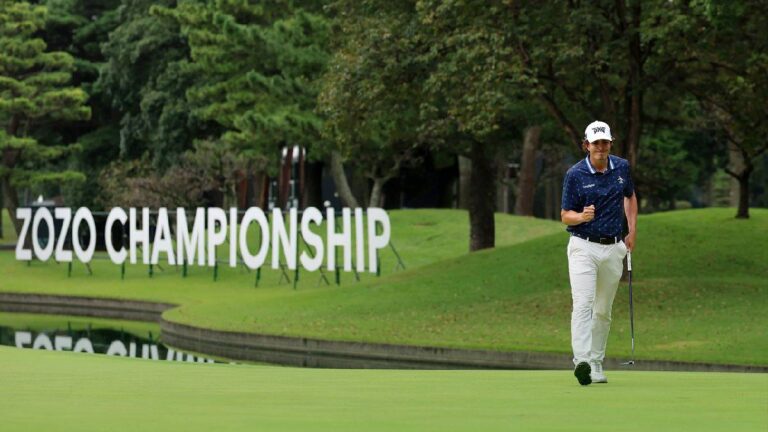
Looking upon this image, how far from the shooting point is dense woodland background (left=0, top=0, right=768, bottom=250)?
30.8 metres

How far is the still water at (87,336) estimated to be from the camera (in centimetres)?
2895

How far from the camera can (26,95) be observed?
66375mm

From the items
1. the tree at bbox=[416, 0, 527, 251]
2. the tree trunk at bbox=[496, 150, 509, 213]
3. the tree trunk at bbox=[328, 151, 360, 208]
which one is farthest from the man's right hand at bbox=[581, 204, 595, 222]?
the tree trunk at bbox=[496, 150, 509, 213]

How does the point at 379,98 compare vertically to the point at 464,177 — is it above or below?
above

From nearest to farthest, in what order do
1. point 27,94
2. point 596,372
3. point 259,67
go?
point 596,372
point 259,67
point 27,94

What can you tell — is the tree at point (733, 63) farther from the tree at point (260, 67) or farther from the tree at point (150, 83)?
the tree at point (150, 83)

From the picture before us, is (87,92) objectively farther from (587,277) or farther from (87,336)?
(587,277)

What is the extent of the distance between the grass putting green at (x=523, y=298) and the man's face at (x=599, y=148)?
34.2ft

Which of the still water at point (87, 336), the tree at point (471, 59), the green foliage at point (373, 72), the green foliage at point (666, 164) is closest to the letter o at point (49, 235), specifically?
the still water at point (87, 336)

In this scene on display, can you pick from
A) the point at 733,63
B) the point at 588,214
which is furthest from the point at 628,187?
the point at 733,63

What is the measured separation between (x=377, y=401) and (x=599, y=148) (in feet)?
10.5

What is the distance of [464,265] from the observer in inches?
1443

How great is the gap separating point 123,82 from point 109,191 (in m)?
5.65

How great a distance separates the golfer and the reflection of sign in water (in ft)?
51.1
